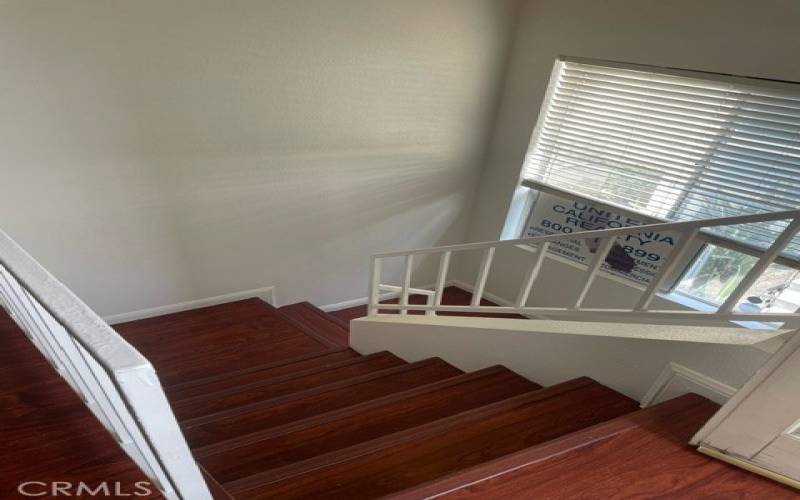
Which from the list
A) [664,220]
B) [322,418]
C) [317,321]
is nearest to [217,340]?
[317,321]

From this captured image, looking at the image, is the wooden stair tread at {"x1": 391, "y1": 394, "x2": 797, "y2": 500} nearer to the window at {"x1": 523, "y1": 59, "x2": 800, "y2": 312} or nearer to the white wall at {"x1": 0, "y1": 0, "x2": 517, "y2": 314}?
the window at {"x1": 523, "y1": 59, "x2": 800, "y2": 312}

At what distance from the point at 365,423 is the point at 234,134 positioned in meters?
1.85

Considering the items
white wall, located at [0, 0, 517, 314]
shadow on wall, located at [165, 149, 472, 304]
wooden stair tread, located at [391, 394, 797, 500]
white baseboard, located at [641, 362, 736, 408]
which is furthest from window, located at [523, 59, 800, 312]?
wooden stair tread, located at [391, 394, 797, 500]

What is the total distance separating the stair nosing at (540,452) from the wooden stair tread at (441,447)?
110 mm

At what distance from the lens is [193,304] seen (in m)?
2.87

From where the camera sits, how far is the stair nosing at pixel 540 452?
94 centimetres

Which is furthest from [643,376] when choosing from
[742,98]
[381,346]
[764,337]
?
[742,98]

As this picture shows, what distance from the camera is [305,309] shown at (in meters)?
3.22

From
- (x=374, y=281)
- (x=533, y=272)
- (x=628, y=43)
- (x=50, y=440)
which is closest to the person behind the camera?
(x=50, y=440)

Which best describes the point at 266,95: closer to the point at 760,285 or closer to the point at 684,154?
the point at 684,154

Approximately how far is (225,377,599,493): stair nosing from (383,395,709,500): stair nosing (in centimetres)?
20

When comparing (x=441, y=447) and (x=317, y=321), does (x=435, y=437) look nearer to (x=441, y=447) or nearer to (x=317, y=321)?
(x=441, y=447)

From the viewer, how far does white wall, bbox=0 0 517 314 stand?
1.96 metres

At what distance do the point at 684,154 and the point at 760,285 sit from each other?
947 mm
